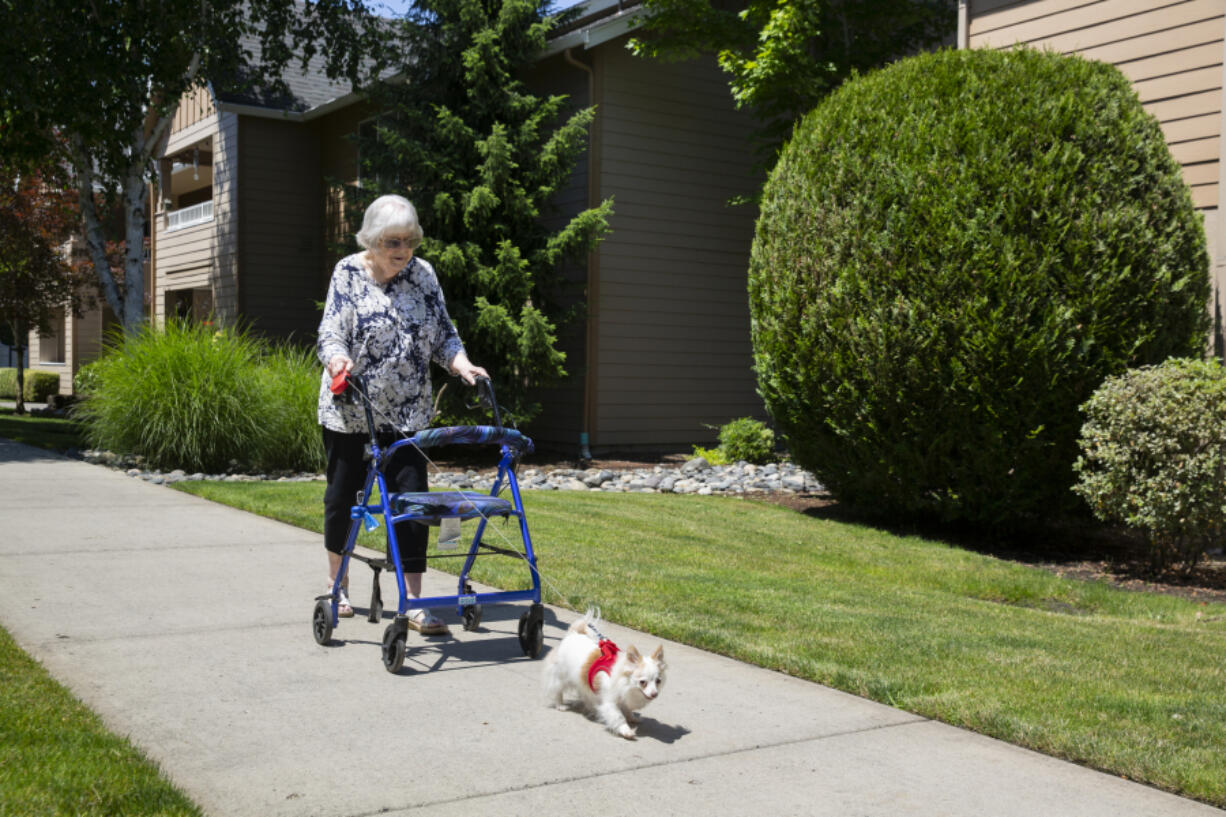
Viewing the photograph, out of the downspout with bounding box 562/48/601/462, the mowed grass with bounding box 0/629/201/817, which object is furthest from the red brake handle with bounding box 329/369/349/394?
the downspout with bounding box 562/48/601/462

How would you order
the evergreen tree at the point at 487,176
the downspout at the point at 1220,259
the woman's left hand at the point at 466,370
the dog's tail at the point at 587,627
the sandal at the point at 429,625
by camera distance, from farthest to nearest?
1. the evergreen tree at the point at 487,176
2. the downspout at the point at 1220,259
3. the sandal at the point at 429,625
4. the woman's left hand at the point at 466,370
5. the dog's tail at the point at 587,627

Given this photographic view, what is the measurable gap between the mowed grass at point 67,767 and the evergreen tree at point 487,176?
30.5 feet

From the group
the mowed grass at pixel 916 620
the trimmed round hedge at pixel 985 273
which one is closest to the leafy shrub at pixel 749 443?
the mowed grass at pixel 916 620

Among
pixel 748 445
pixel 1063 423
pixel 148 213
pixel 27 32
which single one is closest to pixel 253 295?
pixel 27 32

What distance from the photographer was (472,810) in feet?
10.4

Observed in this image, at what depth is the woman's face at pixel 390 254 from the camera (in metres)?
4.87

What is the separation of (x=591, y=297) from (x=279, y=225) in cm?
859

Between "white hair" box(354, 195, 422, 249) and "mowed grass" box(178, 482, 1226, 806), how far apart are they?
195 centimetres

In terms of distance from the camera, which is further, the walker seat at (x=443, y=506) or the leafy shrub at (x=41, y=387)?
the leafy shrub at (x=41, y=387)

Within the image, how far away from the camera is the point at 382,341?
5.00m

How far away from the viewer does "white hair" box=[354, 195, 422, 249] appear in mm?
4820

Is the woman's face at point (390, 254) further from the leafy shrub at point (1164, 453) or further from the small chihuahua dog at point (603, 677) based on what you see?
the leafy shrub at point (1164, 453)

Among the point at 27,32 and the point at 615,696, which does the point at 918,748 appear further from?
the point at 27,32

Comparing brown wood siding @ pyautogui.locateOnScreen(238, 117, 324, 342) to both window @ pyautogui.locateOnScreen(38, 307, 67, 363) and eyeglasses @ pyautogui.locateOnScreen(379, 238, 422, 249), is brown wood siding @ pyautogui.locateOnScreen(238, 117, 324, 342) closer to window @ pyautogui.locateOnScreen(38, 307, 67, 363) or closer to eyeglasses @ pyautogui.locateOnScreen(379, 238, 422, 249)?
eyeglasses @ pyautogui.locateOnScreen(379, 238, 422, 249)
